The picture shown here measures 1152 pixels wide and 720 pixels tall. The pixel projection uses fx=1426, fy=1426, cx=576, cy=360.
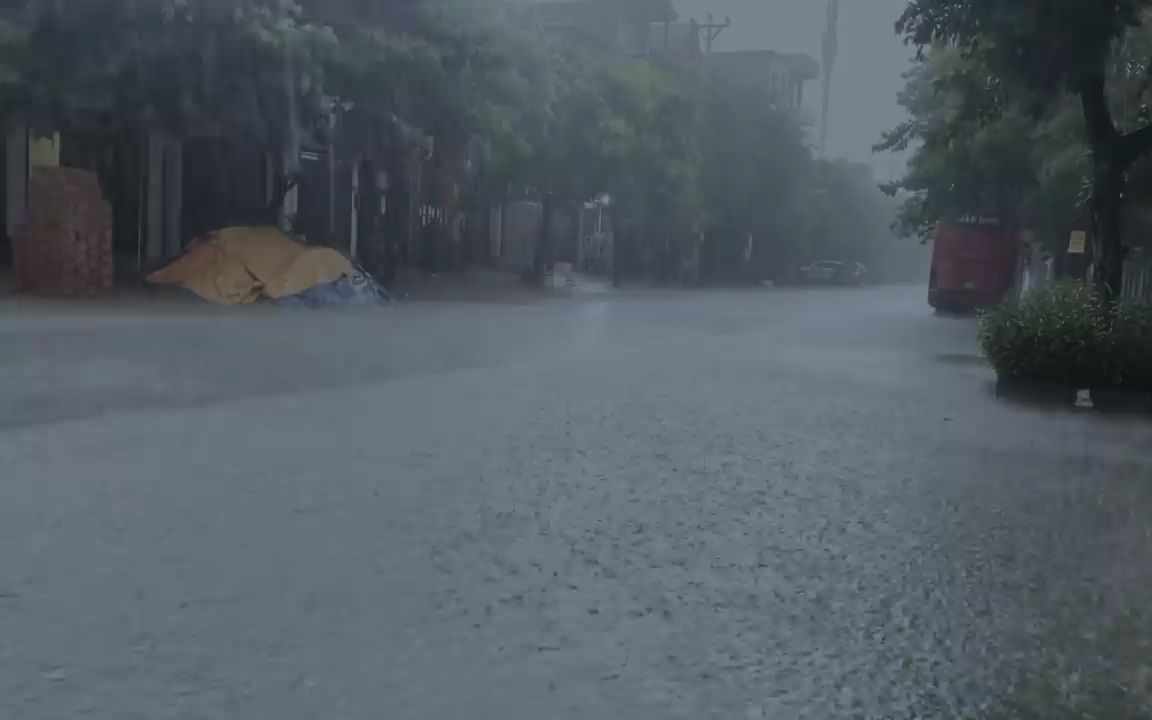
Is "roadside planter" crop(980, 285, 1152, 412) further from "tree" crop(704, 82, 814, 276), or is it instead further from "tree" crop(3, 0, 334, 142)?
"tree" crop(704, 82, 814, 276)

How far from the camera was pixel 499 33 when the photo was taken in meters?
30.8

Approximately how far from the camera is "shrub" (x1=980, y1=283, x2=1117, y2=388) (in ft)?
44.2

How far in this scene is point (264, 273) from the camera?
1028 inches

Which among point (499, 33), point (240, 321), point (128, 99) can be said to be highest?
point (499, 33)

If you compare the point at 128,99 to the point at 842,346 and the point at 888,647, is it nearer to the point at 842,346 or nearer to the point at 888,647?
the point at 842,346

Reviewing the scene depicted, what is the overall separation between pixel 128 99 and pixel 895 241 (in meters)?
90.4

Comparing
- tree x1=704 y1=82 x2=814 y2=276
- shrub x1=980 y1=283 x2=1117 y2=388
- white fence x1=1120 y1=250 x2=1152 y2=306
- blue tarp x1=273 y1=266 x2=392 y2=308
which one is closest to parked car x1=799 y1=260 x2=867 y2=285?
tree x1=704 y1=82 x2=814 y2=276

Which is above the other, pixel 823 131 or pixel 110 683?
pixel 823 131

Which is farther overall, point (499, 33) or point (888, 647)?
point (499, 33)

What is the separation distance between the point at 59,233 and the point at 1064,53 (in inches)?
643

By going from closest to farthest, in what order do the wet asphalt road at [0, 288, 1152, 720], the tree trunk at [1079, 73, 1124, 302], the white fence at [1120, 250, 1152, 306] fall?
the wet asphalt road at [0, 288, 1152, 720]
the tree trunk at [1079, 73, 1124, 302]
the white fence at [1120, 250, 1152, 306]

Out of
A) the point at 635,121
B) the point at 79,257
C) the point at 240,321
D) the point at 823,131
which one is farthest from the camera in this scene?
the point at 823,131

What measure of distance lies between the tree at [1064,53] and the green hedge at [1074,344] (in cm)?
114

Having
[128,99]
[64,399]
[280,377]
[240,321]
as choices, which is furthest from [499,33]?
[64,399]
